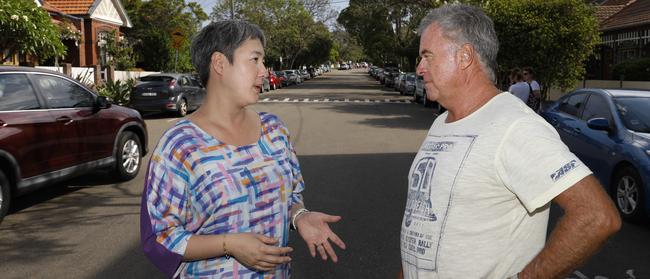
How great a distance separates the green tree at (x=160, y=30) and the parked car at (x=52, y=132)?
20129 mm

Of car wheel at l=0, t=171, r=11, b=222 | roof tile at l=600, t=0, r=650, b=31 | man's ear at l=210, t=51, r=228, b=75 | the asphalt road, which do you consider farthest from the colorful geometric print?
roof tile at l=600, t=0, r=650, b=31

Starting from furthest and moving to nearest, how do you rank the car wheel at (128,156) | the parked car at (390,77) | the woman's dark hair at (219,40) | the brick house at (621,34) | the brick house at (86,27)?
A: the parked car at (390,77), the brick house at (86,27), the brick house at (621,34), the car wheel at (128,156), the woman's dark hair at (219,40)

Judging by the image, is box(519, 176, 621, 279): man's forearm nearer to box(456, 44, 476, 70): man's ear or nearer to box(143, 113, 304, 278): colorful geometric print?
box(456, 44, 476, 70): man's ear

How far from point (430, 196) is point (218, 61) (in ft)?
3.15

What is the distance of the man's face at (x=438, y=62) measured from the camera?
213 centimetres

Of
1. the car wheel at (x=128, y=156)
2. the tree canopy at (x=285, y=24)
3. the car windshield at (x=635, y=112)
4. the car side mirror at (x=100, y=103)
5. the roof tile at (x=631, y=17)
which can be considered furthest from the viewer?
the tree canopy at (x=285, y=24)

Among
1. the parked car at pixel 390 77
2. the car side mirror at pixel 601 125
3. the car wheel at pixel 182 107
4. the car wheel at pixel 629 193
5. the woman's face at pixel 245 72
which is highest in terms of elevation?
the parked car at pixel 390 77

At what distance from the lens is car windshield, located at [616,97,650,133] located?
671cm

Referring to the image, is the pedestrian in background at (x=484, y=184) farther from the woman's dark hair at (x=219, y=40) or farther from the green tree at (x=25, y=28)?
the green tree at (x=25, y=28)

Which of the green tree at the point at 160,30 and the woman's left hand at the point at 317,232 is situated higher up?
the green tree at the point at 160,30

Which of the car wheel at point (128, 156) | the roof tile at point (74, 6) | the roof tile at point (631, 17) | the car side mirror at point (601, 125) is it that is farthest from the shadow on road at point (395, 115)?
the roof tile at point (74, 6)

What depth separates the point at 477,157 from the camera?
184 cm

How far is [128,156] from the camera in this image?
28.5 ft

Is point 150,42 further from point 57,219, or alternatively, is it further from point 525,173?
point 525,173
